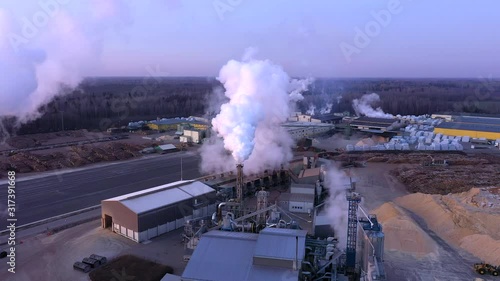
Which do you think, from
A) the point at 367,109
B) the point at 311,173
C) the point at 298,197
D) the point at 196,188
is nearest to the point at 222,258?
the point at 196,188

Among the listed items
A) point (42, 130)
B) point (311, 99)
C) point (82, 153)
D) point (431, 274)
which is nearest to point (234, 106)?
point (431, 274)

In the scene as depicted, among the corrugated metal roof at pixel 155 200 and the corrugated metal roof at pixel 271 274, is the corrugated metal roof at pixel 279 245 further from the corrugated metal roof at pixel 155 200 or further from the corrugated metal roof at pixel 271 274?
the corrugated metal roof at pixel 155 200

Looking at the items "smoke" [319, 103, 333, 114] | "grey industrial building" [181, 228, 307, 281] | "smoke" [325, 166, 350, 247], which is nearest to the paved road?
"smoke" [325, 166, 350, 247]

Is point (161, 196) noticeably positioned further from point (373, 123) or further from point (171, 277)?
point (373, 123)

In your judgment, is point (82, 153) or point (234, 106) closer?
point (234, 106)

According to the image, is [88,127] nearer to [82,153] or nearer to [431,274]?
[82,153]

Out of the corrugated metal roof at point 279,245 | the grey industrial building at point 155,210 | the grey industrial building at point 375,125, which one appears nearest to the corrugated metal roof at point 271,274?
the corrugated metal roof at point 279,245
